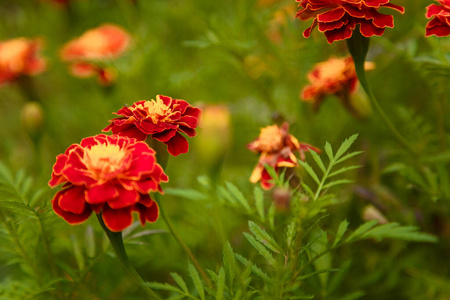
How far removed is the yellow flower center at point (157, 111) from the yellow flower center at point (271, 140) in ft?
0.43

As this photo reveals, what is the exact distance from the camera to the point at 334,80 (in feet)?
2.41

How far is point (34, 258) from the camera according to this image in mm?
612

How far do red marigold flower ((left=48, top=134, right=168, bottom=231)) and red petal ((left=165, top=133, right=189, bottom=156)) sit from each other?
0.04 meters

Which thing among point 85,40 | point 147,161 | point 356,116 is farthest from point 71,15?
point 147,161

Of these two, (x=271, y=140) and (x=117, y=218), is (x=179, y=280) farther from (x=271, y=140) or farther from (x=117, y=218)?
(x=271, y=140)

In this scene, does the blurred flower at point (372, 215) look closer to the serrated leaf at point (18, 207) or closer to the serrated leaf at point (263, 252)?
the serrated leaf at point (263, 252)

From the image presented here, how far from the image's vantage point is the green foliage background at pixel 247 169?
0.60m

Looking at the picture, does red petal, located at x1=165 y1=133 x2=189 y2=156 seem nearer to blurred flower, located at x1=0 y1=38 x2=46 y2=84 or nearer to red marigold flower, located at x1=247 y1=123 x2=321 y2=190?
red marigold flower, located at x1=247 y1=123 x2=321 y2=190

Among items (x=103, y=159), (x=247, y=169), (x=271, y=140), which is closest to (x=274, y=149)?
(x=271, y=140)

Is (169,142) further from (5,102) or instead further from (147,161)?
(5,102)

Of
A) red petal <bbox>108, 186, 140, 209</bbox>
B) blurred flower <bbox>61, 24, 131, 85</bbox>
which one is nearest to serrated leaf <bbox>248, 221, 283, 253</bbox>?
red petal <bbox>108, 186, 140, 209</bbox>

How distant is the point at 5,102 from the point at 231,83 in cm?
77

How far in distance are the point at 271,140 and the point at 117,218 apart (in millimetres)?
244

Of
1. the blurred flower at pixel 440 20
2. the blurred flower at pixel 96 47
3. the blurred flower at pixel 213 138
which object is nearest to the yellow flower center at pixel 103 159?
the blurred flower at pixel 213 138
